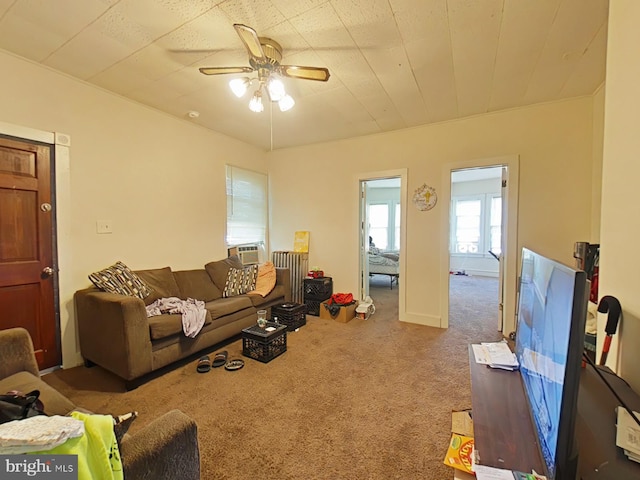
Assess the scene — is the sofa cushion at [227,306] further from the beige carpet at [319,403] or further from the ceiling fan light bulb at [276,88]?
the ceiling fan light bulb at [276,88]

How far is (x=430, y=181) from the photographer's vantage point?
12.1 ft

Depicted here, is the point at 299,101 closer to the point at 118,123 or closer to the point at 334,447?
the point at 118,123

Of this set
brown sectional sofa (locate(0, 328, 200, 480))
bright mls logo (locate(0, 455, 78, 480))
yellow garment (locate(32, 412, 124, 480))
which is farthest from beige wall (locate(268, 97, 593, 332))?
bright mls logo (locate(0, 455, 78, 480))

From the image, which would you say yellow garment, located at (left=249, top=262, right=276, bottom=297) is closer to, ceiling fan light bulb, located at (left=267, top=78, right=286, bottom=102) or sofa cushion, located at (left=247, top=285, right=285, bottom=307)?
sofa cushion, located at (left=247, top=285, right=285, bottom=307)

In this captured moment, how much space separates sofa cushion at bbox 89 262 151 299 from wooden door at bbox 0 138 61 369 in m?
0.38

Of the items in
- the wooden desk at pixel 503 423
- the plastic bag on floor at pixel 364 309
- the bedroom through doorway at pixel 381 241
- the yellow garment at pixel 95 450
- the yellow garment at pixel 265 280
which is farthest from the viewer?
the bedroom through doorway at pixel 381 241

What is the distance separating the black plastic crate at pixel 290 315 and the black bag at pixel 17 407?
254 cm

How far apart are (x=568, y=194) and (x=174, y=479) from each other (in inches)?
157

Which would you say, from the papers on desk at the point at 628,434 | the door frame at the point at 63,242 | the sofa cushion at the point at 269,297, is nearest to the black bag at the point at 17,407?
the papers on desk at the point at 628,434

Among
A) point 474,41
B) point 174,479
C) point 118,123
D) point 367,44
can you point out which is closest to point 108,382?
point 174,479

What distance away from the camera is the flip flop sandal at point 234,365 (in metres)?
2.54

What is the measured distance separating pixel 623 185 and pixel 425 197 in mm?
2744

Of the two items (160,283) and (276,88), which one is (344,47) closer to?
(276,88)

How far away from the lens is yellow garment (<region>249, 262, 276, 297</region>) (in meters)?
3.71
